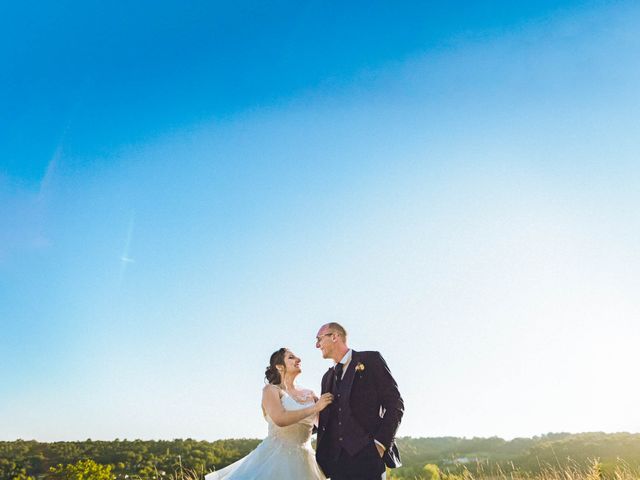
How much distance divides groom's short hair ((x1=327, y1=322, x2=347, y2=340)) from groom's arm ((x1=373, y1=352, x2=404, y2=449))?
472 mm

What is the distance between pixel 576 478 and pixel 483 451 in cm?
7568

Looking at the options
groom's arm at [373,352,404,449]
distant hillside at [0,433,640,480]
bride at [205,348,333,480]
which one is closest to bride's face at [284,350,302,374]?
bride at [205,348,333,480]

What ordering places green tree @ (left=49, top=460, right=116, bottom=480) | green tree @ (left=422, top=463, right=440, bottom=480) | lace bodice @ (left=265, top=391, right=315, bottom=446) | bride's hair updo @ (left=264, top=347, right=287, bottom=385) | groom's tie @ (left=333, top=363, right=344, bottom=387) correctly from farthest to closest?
green tree @ (left=49, top=460, right=116, bottom=480)
green tree @ (left=422, top=463, right=440, bottom=480)
bride's hair updo @ (left=264, top=347, right=287, bottom=385)
lace bodice @ (left=265, top=391, right=315, bottom=446)
groom's tie @ (left=333, top=363, right=344, bottom=387)

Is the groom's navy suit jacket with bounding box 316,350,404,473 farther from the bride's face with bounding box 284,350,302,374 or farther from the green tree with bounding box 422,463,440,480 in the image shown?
the green tree with bounding box 422,463,440,480

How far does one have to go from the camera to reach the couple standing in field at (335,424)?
5320 mm

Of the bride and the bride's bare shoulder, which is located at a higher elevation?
the bride's bare shoulder

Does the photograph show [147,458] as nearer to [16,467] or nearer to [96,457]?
[96,457]

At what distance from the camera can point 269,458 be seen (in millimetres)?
5953

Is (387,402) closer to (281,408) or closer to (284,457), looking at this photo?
(281,408)

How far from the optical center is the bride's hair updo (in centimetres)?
650

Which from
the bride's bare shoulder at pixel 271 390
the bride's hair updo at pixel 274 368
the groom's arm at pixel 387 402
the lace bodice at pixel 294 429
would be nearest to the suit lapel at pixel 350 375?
the groom's arm at pixel 387 402

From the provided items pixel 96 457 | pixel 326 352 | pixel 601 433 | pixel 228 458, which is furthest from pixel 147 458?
pixel 601 433

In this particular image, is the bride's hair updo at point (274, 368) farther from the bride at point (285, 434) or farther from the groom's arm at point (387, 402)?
the groom's arm at point (387, 402)

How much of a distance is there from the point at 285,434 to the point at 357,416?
1.12 m
